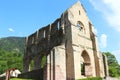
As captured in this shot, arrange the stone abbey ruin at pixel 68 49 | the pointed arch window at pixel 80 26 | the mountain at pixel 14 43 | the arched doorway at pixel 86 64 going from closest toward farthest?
the stone abbey ruin at pixel 68 49 → the arched doorway at pixel 86 64 → the pointed arch window at pixel 80 26 → the mountain at pixel 14 43

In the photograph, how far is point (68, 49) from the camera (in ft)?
82.5

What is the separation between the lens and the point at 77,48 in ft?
83.0

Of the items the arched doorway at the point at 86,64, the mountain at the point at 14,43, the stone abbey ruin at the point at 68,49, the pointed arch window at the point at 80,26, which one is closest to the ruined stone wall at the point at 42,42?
the stone abbey ruin at the point at 68,49

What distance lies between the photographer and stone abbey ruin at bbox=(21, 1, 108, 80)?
938 inches

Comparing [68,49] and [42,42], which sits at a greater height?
[42,42]

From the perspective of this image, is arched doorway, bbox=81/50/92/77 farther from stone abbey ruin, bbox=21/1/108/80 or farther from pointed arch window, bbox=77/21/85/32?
pointed arch window, bbox=77/21/85/32

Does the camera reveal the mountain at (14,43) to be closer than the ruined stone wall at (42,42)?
No

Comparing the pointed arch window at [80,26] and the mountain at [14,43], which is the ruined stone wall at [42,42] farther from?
the mountain at [14,43]

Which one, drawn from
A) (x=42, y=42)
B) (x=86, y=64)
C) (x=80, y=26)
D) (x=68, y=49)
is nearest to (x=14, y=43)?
(x=42, y=42)

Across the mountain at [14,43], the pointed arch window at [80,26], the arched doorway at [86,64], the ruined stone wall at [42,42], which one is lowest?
the arched doorway at [86,64]

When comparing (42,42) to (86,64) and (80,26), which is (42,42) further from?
(86,64)

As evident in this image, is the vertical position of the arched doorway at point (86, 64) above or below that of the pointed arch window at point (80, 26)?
below

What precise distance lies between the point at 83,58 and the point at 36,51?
7.40m

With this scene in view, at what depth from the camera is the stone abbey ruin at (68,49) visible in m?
23.8
